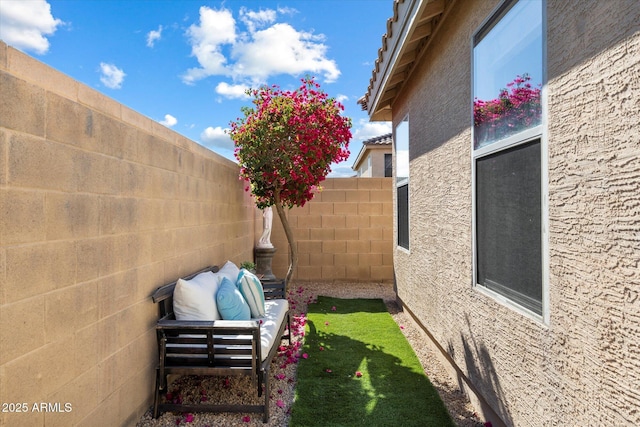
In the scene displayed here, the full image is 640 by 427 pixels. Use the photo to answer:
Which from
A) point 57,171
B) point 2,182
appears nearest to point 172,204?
point 57,171

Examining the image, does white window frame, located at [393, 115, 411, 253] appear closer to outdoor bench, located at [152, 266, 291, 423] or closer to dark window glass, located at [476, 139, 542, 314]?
dark window glass, located at [476, 139, 542, 314]

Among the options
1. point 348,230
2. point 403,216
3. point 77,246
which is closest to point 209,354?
point 77,246

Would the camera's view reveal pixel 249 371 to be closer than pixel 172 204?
Yes

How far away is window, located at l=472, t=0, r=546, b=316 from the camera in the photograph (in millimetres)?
2211

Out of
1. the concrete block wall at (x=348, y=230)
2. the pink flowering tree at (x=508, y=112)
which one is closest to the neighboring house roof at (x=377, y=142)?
the concrete block wall at (x=348, y=230)

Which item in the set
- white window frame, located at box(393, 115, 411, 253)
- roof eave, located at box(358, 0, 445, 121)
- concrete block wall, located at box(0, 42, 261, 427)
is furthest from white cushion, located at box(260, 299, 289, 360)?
roof eave, located at box(358, 0, 445, 121)

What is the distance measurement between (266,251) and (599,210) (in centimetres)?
644

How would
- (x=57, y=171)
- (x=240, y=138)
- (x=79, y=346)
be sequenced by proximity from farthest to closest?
(x=240, y=138) → (x=79, y=346) → (x=57, y=171)

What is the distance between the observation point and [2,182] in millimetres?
1720

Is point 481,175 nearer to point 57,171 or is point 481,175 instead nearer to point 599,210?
point 599,210

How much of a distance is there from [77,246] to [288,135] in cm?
392

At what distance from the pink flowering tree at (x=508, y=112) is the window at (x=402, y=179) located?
8.70 ft

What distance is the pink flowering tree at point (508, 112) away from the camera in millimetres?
2260

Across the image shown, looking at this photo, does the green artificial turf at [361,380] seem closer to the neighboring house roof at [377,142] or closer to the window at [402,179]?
the window at [402,179]
